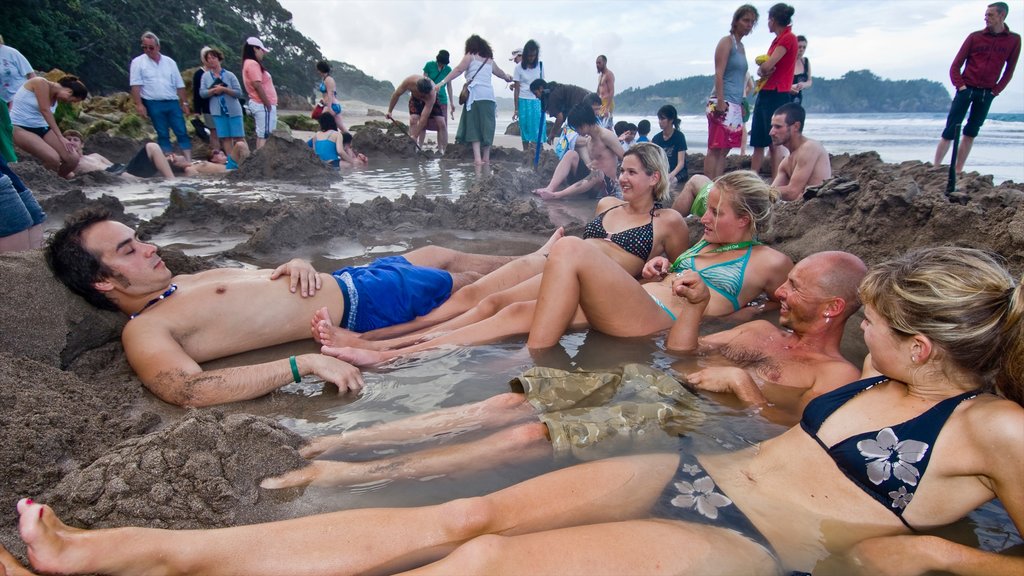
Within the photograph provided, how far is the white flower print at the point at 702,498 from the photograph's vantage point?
2.08m

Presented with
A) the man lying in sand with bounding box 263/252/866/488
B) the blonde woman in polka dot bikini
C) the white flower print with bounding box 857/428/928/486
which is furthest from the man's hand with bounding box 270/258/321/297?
the white flower print with bounding box 857/428/928/486

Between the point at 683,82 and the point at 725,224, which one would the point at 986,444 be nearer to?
the point at 725,224

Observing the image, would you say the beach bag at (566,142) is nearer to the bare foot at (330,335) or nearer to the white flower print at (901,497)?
the bare foot at (330,335)

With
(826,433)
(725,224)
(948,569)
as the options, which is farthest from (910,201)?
(948,569)

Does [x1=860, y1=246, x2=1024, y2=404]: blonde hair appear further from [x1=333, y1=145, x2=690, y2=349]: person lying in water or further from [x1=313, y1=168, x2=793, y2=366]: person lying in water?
[x1=333, y1=145, x2=690, y2=349]: person lying in water

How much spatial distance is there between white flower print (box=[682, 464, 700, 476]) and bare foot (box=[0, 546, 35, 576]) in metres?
2.25

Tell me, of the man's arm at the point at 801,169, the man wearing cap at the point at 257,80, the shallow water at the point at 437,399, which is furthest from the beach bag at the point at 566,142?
the man wearing cap at the point at 257,80

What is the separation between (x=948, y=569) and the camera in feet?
5.89

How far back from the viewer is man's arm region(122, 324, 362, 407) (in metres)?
2.82

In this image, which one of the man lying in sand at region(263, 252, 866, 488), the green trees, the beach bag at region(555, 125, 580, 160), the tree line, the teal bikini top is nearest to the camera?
the man lying in sand at region(263, 252, 866, 488)

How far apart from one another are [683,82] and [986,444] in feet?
192

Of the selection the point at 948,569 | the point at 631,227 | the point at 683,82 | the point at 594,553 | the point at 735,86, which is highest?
the point at 683,82

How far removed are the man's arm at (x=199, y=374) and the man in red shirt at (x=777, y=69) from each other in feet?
20.8

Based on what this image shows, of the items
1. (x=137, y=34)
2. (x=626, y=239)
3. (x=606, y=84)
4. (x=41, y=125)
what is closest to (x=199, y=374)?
(x=626, y=239)
